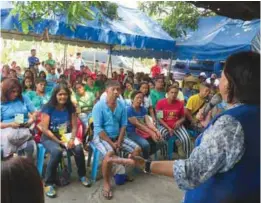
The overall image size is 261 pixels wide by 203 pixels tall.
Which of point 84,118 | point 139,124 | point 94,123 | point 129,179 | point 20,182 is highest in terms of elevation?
point 20,182

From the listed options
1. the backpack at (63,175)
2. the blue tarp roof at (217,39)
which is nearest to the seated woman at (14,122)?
the backpack at (63,175)

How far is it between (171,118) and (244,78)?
3.81m

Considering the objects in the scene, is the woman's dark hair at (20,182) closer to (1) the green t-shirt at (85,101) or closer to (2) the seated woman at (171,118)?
(2) the seated woman at (171,118)

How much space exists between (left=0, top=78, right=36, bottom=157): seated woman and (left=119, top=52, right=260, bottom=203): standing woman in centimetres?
286

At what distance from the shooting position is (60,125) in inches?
168

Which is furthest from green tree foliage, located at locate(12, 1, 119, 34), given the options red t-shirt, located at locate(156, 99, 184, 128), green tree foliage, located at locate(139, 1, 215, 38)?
green tree foliage, located at locate(139, 1, 215, 38)

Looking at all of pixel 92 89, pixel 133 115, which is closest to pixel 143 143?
pixel 133 115

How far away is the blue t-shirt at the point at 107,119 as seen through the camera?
4199mm

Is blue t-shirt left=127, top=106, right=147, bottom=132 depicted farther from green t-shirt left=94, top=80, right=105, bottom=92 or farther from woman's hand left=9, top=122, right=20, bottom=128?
green t-shirt left=94, top=80, right=105, bottom=92

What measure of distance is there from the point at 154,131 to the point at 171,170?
3.42 m

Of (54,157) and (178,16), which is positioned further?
(178,16)

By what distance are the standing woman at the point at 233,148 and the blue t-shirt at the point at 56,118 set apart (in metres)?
2.90

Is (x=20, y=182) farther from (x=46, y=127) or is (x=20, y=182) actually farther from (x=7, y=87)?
(x=7, y=87)

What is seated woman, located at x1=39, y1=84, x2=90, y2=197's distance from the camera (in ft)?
13.5
